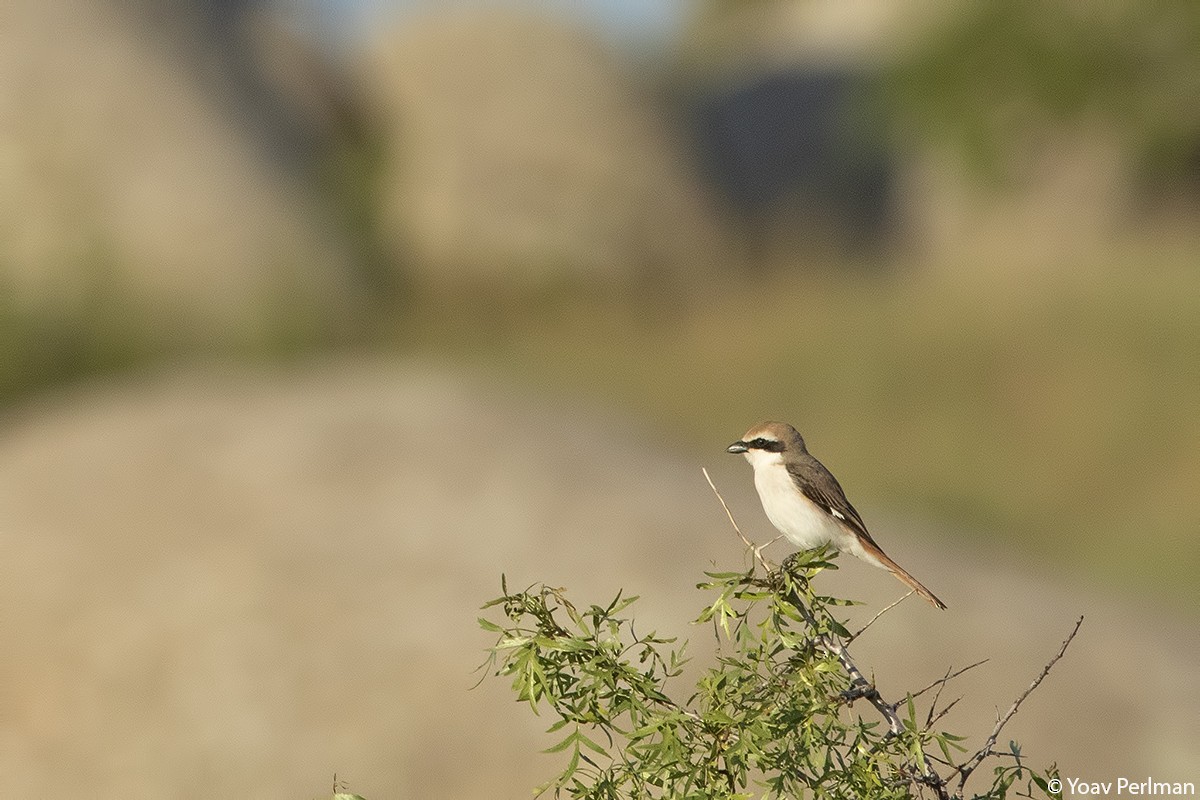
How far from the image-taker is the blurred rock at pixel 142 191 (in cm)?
1980

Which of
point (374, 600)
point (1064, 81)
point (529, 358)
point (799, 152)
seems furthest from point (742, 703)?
point (799, 152)

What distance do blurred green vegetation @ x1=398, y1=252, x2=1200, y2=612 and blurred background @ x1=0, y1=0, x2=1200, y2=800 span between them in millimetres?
62

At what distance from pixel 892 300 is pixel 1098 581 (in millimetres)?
7618

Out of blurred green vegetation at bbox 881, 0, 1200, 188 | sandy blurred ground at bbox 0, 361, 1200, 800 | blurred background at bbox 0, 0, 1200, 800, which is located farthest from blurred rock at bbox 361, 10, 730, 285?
→ sandy blurred ground at bbox 0, 361, 1200, 800

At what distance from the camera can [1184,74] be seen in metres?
26.2

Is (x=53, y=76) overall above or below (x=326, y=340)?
above

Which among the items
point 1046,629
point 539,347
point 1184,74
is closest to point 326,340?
point 539,347

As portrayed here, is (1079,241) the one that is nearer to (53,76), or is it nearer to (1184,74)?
(1184,74)

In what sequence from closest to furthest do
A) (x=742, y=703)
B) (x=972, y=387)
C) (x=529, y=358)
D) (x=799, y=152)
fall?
1. (x=742, y=703)
2. (x=972, y=387)
3. (x=529, y=358)
4. (x=799, y=152)

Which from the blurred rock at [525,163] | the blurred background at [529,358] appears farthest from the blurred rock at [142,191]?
the blurred rock at [525,163]

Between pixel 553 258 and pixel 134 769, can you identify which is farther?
pixel 553 258

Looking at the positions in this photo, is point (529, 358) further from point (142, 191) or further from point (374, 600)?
point (374, 600)

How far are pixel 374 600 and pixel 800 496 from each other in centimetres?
552

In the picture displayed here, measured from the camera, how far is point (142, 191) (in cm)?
2098
